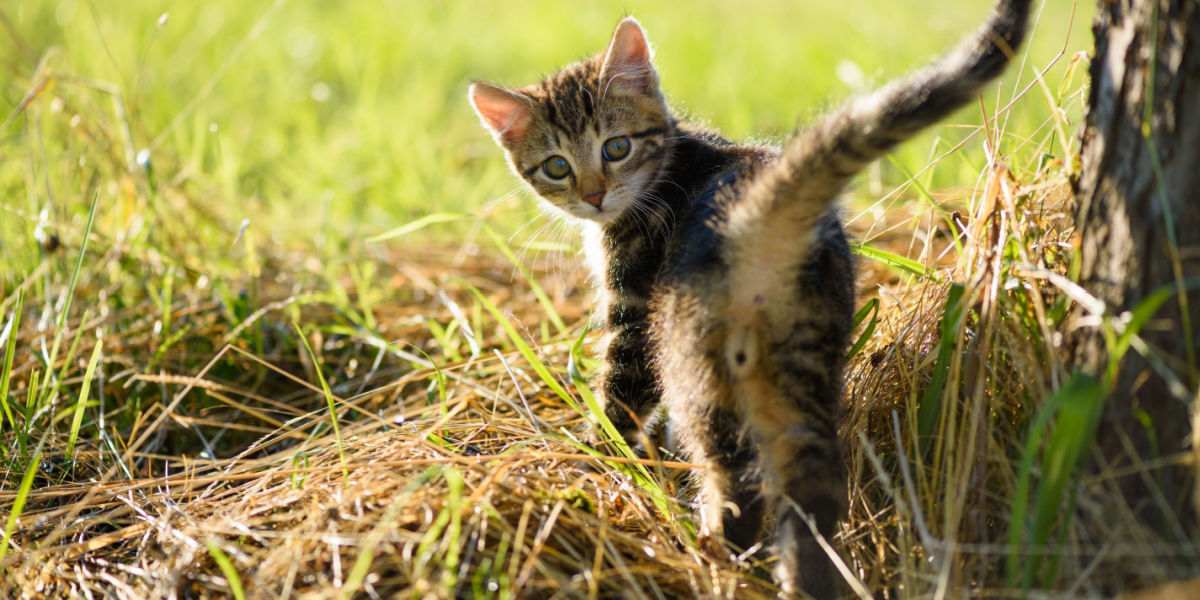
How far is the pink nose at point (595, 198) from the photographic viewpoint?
10.2 ft

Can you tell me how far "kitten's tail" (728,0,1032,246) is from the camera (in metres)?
1.85

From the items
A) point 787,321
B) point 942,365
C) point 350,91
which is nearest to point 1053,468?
point 942,365

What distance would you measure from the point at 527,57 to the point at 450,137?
1.46 metres

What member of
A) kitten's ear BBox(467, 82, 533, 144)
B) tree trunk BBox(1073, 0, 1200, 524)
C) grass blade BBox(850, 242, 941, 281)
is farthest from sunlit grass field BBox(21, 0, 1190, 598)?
kitten's ear BBox(467, 82, 533, 144)

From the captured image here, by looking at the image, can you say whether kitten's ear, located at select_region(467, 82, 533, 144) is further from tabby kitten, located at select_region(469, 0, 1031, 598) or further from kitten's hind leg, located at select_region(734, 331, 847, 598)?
kitten's hind leg, located at select_region(734, 331, 847, 598)

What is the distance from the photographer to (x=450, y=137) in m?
5.82

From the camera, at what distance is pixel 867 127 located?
1877mm

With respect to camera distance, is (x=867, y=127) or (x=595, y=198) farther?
(x=595, y=198)

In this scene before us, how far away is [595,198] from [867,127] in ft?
4.32

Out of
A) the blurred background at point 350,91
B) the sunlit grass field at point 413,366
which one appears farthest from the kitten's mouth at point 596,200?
the blurred background at point 350,91

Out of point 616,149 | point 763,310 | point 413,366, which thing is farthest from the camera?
point 413,366

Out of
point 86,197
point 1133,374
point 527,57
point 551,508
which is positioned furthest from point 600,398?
point 527,57

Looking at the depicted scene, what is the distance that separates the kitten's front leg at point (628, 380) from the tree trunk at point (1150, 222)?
110 cm

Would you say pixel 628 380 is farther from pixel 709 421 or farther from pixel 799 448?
pixel 799 448
